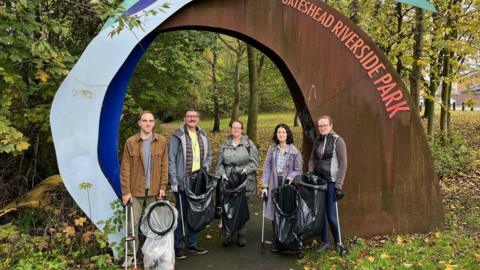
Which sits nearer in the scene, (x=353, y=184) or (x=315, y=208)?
(x=315, y=208)

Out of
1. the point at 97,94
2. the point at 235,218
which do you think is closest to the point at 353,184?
the point at 235,218

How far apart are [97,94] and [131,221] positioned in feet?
5.01

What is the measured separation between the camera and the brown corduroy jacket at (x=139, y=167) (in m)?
4.56

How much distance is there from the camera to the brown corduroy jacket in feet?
15.0

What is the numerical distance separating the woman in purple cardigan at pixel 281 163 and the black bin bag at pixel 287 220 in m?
0.16

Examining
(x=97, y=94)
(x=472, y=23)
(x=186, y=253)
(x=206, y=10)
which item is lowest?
(x=186, y=253)

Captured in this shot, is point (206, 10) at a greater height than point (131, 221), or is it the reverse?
point (206, 10)

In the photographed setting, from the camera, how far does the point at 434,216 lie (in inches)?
237

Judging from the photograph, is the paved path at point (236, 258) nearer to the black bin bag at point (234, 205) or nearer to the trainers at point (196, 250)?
the trainers at point (196, 250)

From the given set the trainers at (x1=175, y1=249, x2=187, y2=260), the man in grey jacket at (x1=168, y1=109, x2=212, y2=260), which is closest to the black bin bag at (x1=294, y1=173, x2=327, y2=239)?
the man in grey jacket at (x1=168, y1=109, x2=212, y2=260)

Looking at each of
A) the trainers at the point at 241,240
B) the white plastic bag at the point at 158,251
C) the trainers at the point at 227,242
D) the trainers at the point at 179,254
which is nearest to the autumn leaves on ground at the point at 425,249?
the trainers at the point at 241,240

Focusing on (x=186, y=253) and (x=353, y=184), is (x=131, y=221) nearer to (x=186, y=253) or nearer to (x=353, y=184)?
(x=186, y=253)

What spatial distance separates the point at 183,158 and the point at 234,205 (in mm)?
854

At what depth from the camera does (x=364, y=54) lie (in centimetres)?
565
